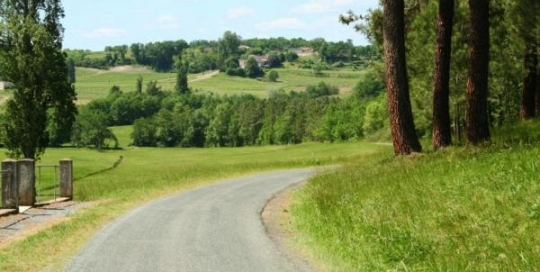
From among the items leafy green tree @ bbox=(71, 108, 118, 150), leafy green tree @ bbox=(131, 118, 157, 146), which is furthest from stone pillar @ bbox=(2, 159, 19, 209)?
leafy green tree @ bbox=(131, 118, 157, 146)

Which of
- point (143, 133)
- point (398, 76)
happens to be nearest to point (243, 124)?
point (143, 133)

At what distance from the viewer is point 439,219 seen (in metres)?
9.40

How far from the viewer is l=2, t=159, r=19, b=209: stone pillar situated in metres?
19.0

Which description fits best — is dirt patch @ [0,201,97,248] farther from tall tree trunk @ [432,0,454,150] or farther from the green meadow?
tall tree trunk @ [432,0,454,150]

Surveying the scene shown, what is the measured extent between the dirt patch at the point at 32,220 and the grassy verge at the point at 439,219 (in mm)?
6388

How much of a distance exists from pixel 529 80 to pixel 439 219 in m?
21.1

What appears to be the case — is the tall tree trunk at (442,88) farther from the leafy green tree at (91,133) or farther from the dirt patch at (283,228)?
the leafy green tree at (91,133)

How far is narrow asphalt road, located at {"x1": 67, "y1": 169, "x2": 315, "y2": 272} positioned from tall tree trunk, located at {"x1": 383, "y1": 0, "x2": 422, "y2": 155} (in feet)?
15.7

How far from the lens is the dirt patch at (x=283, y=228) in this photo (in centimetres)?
1002

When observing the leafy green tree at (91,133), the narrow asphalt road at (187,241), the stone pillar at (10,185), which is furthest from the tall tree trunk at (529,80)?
the leafy green tree at (91,133)

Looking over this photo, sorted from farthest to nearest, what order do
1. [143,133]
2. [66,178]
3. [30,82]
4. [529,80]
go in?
[143,133] → [30,82] → [529,80] → [66,178]

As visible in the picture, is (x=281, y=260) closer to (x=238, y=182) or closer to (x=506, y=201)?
(x=506, y=201)

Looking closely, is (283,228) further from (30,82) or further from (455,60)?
(30,82)

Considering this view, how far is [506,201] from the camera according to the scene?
29.5 ft
